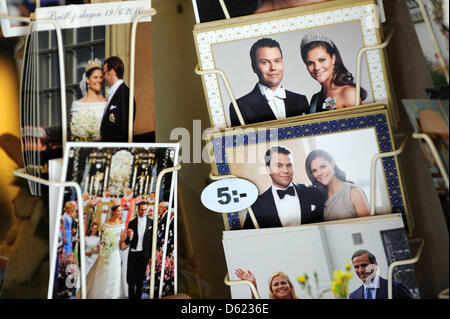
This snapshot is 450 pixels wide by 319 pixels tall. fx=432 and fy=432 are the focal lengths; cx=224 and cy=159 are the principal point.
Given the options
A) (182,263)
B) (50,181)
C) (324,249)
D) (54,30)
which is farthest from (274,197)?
(54,30)

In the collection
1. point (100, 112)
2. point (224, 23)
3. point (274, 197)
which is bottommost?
point (274, 197)

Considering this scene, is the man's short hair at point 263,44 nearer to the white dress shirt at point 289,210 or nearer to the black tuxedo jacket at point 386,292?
the white dress shirt at point 289,210

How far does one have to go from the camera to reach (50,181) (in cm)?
65

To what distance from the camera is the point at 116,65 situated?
2.32 feet

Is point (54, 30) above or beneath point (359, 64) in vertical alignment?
above

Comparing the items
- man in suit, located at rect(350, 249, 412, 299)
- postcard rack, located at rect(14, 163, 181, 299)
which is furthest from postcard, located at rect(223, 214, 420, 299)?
postcard rack, located at rect(14, 163, 181, 299)

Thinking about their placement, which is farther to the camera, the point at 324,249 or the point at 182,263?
the point at 182,263

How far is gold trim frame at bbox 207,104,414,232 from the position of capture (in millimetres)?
667

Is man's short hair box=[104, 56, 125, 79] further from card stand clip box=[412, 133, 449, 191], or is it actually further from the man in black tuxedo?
card stand clip box=[412, 133, 449, 191]

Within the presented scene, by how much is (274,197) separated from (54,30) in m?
0.44

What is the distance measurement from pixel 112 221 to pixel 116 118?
0.56ft

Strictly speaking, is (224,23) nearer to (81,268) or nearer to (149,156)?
(149,156)
